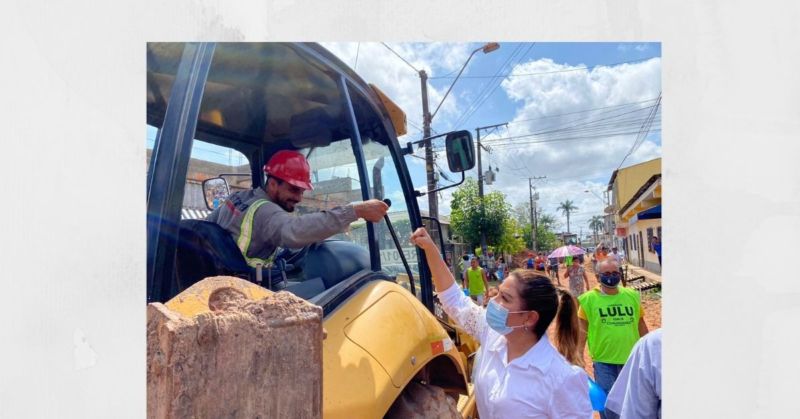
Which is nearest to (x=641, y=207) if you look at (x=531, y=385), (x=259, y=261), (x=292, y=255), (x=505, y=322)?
(x=505, y=322)

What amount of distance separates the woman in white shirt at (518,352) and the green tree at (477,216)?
5240 millimetres

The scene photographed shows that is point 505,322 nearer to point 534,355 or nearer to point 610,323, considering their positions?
point 534,355

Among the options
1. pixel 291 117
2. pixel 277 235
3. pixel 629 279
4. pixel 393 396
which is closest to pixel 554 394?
pixel 393 396

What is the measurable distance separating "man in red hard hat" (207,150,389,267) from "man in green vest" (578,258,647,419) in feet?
7.22

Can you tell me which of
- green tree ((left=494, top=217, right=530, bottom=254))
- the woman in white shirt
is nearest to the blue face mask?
the woman in white shirt

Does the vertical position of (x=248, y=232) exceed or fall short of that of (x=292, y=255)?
it exceeds it

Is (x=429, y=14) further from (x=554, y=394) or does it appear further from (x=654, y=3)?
(x=554, y=394)

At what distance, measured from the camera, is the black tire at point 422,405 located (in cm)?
162

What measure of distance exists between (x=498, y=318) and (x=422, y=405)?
1.40 feet

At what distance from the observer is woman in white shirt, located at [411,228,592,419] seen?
161 centimetres

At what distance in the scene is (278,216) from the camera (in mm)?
1705

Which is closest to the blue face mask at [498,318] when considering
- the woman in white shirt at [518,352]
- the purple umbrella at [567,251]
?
the woman in white shirt at [518,352]

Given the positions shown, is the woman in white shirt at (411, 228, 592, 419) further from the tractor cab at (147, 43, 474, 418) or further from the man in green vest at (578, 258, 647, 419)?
the man in green vest at (578, 258, 647, 419)

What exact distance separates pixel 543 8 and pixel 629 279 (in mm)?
2699
